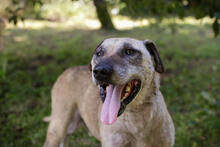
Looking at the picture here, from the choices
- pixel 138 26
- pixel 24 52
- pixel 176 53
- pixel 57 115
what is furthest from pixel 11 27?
pixel 57 115

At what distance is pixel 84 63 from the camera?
7402 millimetres

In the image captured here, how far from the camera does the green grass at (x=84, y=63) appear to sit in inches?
181

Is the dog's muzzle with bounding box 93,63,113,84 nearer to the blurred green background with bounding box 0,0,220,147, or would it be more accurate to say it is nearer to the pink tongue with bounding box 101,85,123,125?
the pink tongue with bounding box 101,85,123,125

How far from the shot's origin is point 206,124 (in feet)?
15.0

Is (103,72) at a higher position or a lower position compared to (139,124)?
higher

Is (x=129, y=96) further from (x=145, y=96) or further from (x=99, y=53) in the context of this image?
(x=99, y=53)

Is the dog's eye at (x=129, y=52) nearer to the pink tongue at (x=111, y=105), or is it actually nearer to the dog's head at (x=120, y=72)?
the dog's head at (x=120, y=72)

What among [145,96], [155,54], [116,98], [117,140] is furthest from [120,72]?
[117,140]

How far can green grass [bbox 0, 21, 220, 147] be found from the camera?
181 inches

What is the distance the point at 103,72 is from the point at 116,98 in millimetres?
333

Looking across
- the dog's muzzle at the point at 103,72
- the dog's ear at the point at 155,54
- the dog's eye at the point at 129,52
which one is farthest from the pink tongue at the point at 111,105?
the dog's ear at the point at 155,54

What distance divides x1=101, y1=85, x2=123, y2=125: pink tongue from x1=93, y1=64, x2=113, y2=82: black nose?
234mm

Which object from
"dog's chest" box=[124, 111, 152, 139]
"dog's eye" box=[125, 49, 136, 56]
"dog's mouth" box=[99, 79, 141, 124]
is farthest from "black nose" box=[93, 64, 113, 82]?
"dog's chest" box=[124, 111, 152, 139]

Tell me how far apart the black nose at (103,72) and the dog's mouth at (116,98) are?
205mm
